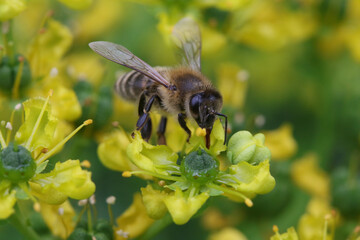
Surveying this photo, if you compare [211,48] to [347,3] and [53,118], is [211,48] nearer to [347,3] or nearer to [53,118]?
[347,3]

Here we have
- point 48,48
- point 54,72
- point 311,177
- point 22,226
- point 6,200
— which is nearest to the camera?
point 6,200

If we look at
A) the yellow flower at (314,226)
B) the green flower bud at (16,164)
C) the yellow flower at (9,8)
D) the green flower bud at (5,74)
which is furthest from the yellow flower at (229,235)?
the yellow flower at (9,8)

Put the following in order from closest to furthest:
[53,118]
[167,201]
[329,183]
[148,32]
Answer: [167,201] < [53,118] < [329,183] < [148,32]

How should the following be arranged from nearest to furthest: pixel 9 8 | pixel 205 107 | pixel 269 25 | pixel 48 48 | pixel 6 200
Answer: pixel 6 200, pixel 205 107, pixel 9 8, pixel 48 48, pixel 269 25

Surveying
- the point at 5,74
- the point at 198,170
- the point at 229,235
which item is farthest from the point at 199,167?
the point at 5,74

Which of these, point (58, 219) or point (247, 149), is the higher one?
point (247, 149)

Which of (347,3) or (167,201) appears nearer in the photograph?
(167,201)

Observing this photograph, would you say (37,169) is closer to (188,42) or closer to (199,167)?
(199,167)

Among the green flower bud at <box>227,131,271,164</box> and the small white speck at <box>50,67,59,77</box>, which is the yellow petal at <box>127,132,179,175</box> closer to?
the green flower bud at <box>227,131,271,164</box>

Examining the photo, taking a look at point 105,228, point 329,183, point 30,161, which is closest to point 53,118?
point 30,161
